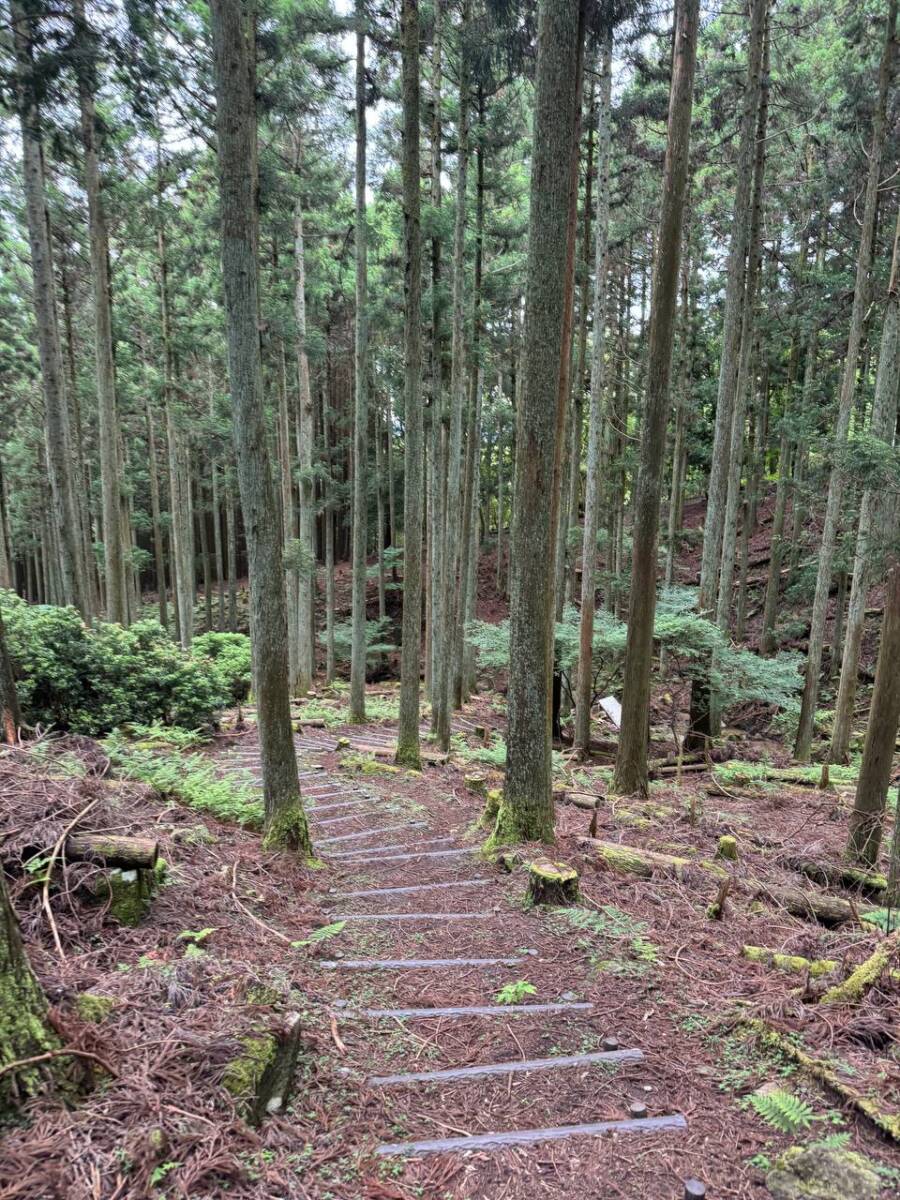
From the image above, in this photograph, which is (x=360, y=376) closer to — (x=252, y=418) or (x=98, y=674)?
(x=98, y=674)

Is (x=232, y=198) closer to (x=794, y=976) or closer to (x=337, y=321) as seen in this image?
(x=794, y=976)

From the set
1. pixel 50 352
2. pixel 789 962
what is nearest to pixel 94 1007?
pixel 789 962

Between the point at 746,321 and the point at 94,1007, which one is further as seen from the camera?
the point at 746,321

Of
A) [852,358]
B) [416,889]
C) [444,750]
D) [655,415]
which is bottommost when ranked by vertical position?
[444,750]

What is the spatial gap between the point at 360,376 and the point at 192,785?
8.16 metres

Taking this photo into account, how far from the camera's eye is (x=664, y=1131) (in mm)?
2549

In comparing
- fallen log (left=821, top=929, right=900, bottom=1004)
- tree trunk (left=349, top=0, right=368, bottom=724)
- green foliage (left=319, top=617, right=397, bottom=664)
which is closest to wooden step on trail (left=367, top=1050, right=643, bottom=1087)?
fallen log (left=821, top=929, right=900, bottom=1004)

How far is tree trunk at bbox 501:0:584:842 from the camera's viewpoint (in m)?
5.18

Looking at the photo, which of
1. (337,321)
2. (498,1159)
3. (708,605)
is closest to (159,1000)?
(498,1159)

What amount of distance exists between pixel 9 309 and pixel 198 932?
19809 mm

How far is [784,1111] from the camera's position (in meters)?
2.52

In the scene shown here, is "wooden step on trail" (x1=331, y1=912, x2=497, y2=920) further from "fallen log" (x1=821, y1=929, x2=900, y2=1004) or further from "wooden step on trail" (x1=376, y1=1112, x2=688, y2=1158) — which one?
"fallen log" (x1=821, y1=929, x2=900, y2=1004)

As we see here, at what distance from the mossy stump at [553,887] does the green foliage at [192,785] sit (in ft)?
9.11

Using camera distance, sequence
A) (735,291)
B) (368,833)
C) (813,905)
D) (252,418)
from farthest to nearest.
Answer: (735,291) → (368,833) → (252,418) → (813,905)
